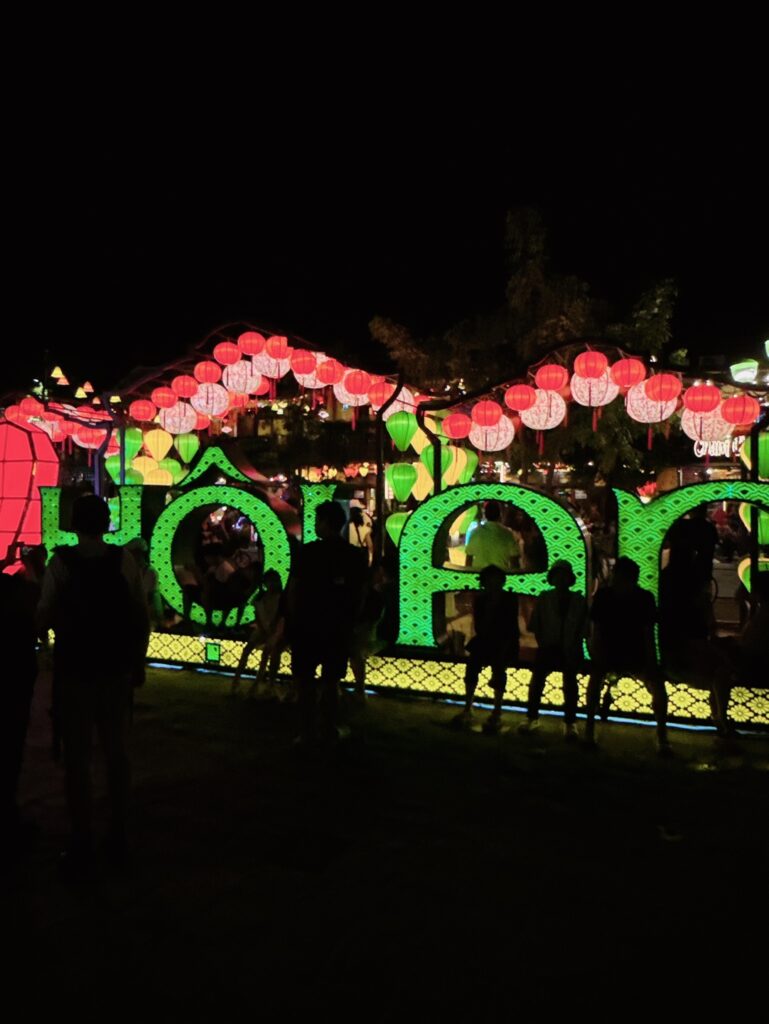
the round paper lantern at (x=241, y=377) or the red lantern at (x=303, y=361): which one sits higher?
the red lantern at (x=303, y=361)

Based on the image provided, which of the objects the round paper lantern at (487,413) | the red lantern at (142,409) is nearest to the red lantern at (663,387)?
the round paper lantern at (487,413)

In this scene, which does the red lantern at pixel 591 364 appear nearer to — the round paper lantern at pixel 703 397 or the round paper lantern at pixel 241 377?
the round paper lantern at pixel 703 397

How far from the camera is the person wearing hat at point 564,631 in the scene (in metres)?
6.77

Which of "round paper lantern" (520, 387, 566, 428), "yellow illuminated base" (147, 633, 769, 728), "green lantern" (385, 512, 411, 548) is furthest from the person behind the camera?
"round paper lantern" (520, 387, 566, 428)

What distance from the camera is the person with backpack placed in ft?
13.3

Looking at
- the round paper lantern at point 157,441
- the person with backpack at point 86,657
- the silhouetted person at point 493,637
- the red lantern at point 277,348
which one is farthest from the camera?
the round paper lantern at point 157,441

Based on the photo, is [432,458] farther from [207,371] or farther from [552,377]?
[207,371]

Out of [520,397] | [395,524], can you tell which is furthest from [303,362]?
[520,397]

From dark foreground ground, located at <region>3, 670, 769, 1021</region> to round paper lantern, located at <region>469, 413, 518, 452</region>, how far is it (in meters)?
4.64

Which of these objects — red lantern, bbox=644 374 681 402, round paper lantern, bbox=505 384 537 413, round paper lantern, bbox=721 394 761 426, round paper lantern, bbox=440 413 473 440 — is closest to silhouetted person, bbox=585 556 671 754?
red lantern, bbox=644 374 681 402

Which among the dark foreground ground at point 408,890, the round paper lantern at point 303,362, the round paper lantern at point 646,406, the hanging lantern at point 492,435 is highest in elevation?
the round paper lantern at point 303,362

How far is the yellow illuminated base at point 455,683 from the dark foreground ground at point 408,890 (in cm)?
70

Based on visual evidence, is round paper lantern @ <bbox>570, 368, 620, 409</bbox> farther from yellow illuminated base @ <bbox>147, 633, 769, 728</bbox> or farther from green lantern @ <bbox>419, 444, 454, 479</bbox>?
yellow illuminated base @ <bbox>147, 633, 769, 728</bbox>

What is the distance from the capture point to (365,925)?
3.68m
